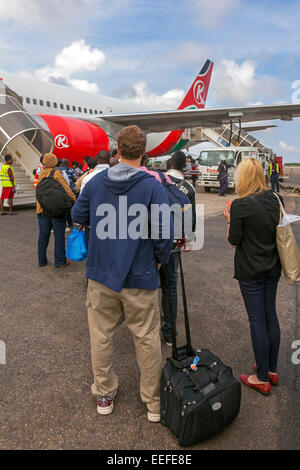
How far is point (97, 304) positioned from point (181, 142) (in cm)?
2495

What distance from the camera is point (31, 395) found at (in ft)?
8.50

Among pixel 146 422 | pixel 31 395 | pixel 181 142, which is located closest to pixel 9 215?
pixel 31 395

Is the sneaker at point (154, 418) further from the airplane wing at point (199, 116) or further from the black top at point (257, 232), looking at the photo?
the airplane wing at point (199, 116)

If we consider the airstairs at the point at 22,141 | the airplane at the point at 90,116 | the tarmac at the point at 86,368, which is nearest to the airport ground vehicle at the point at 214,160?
the airplane at the point at 90,116

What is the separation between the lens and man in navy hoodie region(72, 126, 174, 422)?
2117mm

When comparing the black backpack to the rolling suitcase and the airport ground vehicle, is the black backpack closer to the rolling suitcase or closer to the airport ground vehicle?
the rolling suitcase

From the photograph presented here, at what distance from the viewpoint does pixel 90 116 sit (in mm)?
15570

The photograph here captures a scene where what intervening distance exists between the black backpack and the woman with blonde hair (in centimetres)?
337

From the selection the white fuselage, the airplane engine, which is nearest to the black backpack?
the airplane engine

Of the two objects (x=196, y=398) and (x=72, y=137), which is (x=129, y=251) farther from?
(x=72, y=137)

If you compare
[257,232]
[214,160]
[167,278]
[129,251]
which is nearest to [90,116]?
[214,160]

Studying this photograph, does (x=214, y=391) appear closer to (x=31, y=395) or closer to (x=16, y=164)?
(x=31, y=395)

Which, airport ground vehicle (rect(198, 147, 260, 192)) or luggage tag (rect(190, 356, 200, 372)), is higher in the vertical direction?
airport ground vehicle (rect(198, 147, 260, 192))

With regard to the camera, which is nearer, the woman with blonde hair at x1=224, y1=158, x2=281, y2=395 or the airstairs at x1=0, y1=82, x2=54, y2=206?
the woman with blonde hair at x1=224, y1=158, x2=281, y2=395
